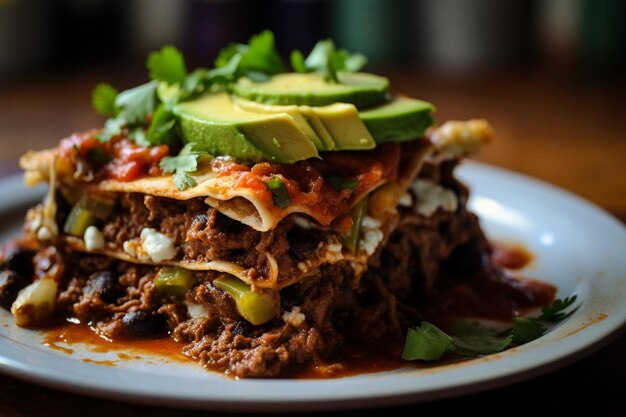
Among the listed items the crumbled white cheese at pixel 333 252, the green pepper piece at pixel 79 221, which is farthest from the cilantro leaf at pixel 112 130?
the crumbled white cheese at pixel 333 252

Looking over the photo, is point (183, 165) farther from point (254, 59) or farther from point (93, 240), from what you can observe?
point (254, 59)

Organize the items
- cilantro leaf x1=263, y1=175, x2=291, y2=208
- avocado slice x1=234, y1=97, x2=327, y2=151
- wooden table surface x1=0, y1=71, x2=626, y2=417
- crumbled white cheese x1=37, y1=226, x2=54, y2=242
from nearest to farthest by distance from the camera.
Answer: wooden table surface x1=0, y1=71, x2=626, y2=417, cilantro leaf x1=263, y1=175, x2=291, y2=208, avocado slice x1=234, y1=97, x2=327, y2=151, crumbled white cheese x1=37, y1=226, x2=54, y2=242

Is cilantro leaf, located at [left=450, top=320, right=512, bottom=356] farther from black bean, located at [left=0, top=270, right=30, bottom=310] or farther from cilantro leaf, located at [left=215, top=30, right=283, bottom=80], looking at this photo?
black bean, located at [left=0, top=270, right=30, bottom=310]

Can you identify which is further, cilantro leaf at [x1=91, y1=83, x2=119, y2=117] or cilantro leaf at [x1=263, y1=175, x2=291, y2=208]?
cilantro leaf at [x1=91, y1=83, x2=119, y2=117]

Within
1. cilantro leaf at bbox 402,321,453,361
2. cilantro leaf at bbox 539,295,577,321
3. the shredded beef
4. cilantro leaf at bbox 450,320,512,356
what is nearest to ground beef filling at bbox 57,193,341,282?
the shredded beef

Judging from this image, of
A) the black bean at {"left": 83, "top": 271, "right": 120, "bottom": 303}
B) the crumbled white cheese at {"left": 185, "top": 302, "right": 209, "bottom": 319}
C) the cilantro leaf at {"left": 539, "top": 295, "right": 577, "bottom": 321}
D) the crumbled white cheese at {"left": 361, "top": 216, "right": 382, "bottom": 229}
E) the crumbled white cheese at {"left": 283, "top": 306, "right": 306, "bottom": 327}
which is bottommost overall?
the black bean at {"left": 83, "top": 271, "right": 120, "bottom": 303}

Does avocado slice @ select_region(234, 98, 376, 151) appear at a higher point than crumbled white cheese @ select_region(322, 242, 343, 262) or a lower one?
higher

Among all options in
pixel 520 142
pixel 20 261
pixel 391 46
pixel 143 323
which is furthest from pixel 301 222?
pixel 391 46
